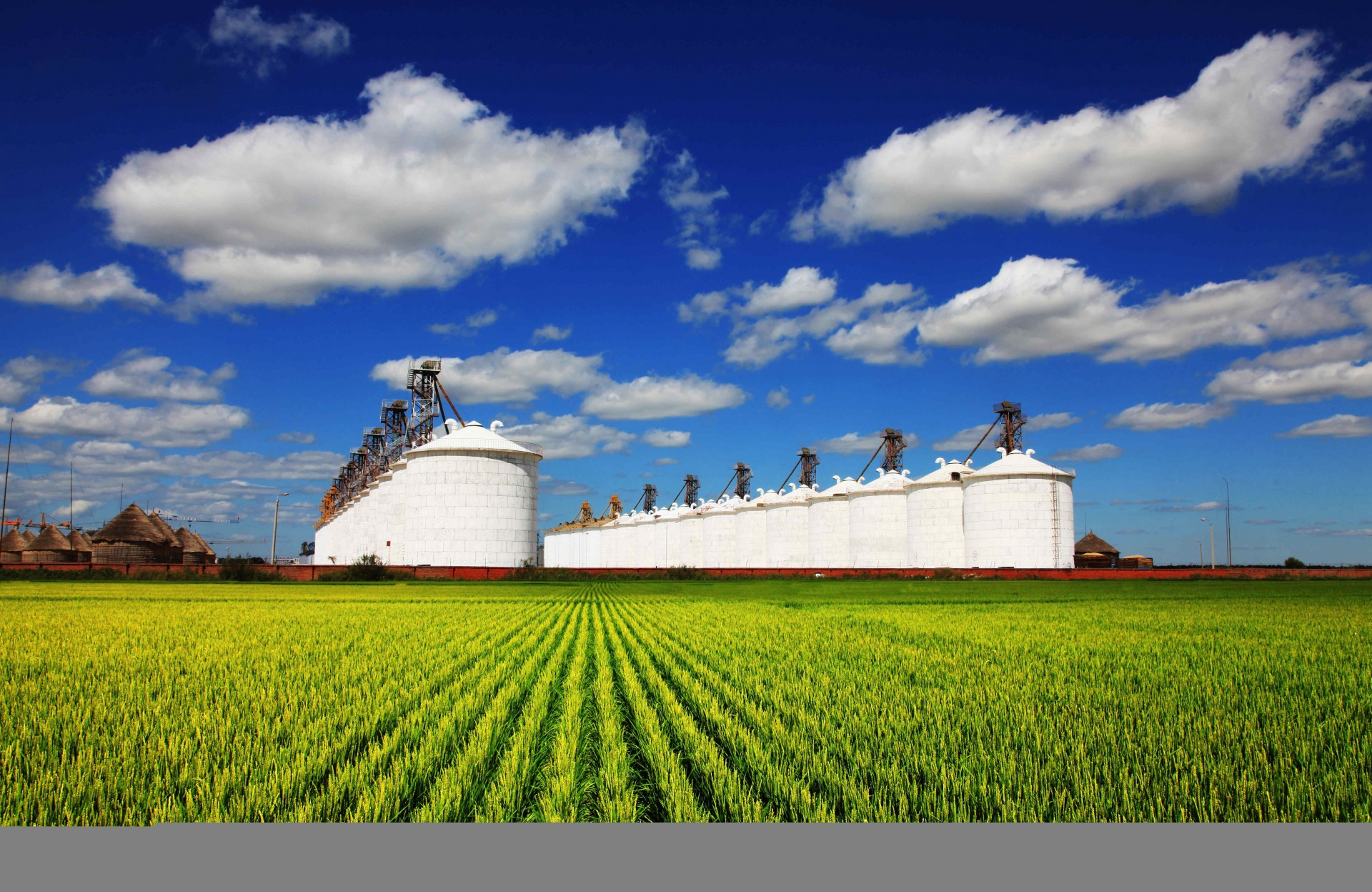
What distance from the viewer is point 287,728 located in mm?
6305

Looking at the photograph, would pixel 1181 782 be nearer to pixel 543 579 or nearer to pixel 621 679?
pixel 621 679

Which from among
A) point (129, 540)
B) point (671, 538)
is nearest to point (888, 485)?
point (671, 538)

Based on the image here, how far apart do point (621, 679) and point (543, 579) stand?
39.0m

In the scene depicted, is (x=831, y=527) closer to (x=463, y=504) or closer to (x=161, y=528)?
(x=463, y=504)

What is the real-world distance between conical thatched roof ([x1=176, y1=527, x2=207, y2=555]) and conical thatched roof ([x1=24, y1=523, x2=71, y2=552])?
18500 millimetres

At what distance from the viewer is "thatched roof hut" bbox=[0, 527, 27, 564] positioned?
76125 millimetres

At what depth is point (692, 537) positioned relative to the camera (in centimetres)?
8725

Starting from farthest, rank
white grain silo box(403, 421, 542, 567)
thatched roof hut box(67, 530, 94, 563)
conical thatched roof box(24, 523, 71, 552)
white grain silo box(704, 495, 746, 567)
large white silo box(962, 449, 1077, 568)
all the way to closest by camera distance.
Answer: white grain silo box(704, 495, 746, 567)
conical thatched roof box(24, 523, 71, 552)
thatched roof hut box(67, 530, 94, 563)
large white silo box(962, 449, 1077, 568)
white grain silo box(403, 421, 542, 567)

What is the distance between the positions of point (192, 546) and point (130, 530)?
43.2 m

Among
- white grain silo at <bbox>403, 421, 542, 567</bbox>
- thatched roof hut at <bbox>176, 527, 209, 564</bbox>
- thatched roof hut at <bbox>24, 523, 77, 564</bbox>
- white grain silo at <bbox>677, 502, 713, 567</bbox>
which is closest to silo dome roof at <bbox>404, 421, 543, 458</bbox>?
white grain silo at <bbox>403, 421, 542, 567</bbox>

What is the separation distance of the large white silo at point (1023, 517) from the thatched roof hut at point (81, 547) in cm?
7214

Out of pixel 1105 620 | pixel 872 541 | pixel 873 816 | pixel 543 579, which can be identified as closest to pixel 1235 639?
pixel 1105 620

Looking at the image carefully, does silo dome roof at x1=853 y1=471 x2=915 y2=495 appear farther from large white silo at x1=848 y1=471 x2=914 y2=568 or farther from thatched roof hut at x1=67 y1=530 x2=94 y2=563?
thatched roof hut at x1=67 y1=530 x2=94 y2=563

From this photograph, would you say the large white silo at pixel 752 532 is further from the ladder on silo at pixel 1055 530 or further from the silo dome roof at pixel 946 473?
the ladder on silo at pixel 1055 530
